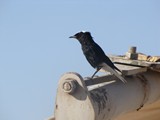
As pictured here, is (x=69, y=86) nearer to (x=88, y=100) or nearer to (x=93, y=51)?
(x=88, y=100)

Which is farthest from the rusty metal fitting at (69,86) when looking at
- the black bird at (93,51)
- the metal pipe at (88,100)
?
the black bird at (93,51)

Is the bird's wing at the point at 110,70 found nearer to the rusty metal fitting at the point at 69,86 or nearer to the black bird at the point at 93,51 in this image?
the black bird at the point at 93,51

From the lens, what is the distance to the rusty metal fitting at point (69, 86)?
5.45 feet

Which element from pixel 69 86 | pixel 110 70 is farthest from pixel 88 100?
pixel 110 70

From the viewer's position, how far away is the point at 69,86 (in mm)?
1666

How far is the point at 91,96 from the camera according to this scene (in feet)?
5.50

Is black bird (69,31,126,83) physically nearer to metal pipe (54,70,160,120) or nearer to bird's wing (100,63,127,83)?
bird's wing (100,63,127,83)

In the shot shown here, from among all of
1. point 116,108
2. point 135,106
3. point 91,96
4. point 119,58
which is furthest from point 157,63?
point 91,96

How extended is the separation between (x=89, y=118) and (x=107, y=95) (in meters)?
0.19

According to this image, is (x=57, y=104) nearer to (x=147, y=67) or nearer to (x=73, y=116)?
(x=73, y=116)

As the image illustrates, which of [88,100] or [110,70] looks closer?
[88,100]

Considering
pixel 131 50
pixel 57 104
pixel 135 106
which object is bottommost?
Answer: pixel 135 106

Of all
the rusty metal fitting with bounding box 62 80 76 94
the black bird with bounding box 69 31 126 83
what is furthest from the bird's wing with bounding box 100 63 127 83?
the rusty metal fitting with bounding box 62 80 76 94

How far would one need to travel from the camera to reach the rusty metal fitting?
166 cm
